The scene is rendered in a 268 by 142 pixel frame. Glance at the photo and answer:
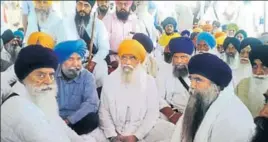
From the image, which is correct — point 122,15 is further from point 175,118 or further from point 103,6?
point 175,118

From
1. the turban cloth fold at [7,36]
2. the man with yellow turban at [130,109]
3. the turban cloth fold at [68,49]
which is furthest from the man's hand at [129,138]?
the turban cloth fold at [7,36]

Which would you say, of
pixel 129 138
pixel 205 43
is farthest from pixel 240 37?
pixel 129 138

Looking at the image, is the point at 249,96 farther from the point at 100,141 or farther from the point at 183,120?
the point at 100,141

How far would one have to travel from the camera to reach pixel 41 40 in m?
1.52

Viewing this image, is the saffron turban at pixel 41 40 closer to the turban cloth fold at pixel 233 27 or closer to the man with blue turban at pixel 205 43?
the man with blue turban at pixel 205 43

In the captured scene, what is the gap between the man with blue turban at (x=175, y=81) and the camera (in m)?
1.62

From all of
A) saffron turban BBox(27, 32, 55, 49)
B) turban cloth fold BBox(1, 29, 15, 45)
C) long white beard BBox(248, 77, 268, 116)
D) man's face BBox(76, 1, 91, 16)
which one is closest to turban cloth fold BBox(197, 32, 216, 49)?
long white beard BBox(248, 77, 268, 116)

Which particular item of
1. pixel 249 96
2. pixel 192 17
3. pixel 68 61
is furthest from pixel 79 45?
pixel 249 96

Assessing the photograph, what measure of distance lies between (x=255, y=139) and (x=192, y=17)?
0.60 metres

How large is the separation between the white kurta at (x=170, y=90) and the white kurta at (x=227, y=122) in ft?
0.49

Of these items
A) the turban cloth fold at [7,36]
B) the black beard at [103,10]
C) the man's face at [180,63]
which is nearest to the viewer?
the turban cloth fold at [7,36]

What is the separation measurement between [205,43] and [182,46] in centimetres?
13

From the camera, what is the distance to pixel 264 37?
1.71 m

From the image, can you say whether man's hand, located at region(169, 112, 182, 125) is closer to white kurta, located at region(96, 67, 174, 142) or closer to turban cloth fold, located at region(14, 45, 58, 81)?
white kurta, located at region(96, 67, 174, 142)
